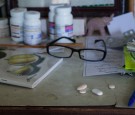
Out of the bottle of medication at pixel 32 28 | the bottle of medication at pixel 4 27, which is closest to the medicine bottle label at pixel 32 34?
the bottle of medication at pixel 32 28

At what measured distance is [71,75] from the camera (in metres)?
0.58

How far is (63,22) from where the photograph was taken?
28.1 inches

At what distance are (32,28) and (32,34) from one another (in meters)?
0.02

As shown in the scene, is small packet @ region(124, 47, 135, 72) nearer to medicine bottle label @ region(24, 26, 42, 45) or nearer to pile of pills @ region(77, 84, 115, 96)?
pile of pills @ region(77, 84, 115, 96)

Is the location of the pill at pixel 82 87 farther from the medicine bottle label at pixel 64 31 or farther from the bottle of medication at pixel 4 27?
the bottle of medication at pixel 4 27

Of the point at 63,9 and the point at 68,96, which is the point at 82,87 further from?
the point at 63,9

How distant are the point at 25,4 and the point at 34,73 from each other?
0.31 metres

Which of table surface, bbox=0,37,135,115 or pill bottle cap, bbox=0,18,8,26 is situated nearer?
table surface, bbox=0,37,135,115

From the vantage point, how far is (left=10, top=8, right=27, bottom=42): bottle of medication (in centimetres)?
73

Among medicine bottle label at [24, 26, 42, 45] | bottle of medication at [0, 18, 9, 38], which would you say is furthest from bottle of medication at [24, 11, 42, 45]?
bottle of medication at [0, 18, 9, 38]

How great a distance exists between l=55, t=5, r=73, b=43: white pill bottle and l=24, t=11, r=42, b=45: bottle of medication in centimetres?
5

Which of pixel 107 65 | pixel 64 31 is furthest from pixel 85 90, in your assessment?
pixel 64 31

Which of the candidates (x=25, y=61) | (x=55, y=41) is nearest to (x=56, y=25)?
(x=55, y=41)

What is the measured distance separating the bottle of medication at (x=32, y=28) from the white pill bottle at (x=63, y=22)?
0.05 metres
